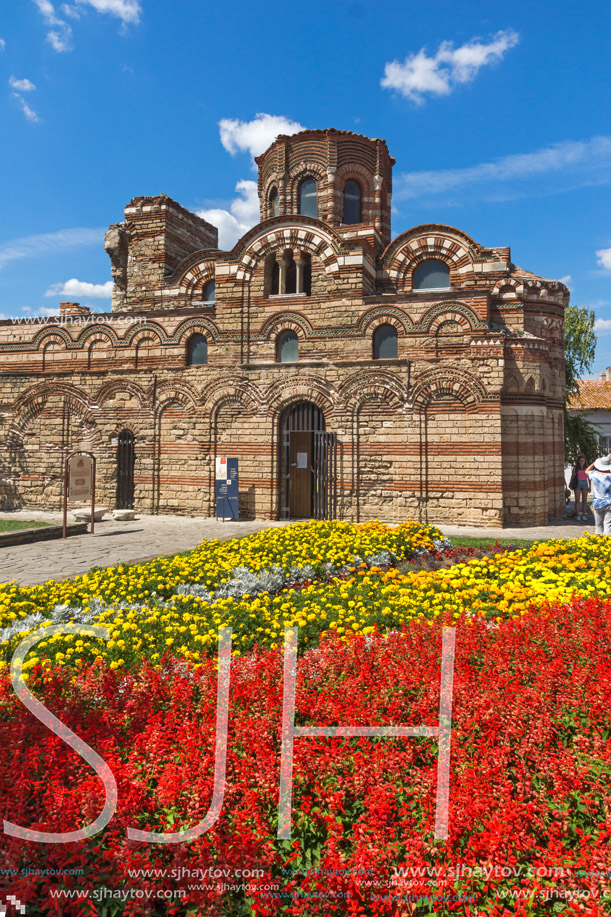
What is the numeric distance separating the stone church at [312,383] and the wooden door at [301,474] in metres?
0.04

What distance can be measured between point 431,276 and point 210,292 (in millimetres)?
7036

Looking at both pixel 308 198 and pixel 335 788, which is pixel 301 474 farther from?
pixel 335 788

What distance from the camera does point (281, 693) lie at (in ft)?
10.6

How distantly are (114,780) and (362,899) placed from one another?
116 centimetres

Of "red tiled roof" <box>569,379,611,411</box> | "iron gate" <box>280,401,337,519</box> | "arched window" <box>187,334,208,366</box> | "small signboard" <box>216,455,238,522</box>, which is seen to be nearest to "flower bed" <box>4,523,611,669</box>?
"iron gate" <box>280,401,337,519</box>

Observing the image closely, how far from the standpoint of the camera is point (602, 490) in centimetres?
1010

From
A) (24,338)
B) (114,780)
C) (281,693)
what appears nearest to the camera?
(114,780)

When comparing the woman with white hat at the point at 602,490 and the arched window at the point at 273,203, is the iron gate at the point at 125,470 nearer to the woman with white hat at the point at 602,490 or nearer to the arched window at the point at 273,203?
the arched window at the point at 273,203

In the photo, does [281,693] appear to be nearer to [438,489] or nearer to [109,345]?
[438,489]

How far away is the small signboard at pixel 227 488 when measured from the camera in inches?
587

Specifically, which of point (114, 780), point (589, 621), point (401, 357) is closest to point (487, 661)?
point (589, 621)

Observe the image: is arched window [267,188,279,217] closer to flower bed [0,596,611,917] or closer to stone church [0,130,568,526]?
stone church [0,130,568,526]

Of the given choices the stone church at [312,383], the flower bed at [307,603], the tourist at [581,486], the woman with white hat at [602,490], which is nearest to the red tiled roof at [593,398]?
the tourist at [581,486]

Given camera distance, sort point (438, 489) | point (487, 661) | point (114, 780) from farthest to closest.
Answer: point (438, 489), point (487, 661), point (114, 780)
